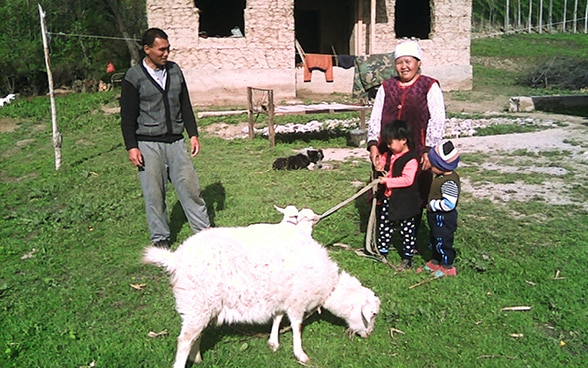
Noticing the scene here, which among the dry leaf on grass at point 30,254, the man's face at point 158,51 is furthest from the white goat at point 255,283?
the dry leaf on grass at point 30,254

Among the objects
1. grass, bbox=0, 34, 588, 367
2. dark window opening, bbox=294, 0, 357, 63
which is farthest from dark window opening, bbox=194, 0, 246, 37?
grass, bbox=0, 34, 588, 367

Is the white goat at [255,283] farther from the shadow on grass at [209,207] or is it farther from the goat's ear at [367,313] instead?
the shadow on grass at [209,207]

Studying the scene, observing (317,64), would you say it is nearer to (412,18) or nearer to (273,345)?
(412,18)

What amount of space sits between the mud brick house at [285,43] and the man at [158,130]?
11462 mm

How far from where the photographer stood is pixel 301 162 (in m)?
8.70

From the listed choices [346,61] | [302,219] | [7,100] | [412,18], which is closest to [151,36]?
[302,219]

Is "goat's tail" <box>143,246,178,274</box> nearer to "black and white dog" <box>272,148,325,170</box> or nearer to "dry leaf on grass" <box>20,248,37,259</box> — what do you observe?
"dry leaf on grass" <box>20,248,37,259</box>

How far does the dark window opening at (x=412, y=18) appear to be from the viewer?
2225 centimetres

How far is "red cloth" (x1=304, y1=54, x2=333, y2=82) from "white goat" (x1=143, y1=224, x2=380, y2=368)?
13.8m

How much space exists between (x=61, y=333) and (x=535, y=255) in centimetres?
432

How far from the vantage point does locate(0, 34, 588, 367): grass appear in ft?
11.8

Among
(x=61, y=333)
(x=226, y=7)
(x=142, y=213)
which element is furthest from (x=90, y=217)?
(x=226, y=7)

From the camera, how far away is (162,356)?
141 inches

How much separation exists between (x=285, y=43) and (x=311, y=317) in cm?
1337
